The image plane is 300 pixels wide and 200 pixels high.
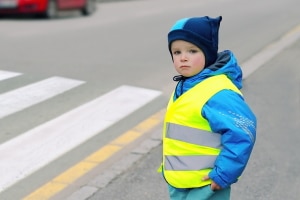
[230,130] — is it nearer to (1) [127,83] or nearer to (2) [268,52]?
(1) [127,83]

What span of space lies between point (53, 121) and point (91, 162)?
4.60 feet

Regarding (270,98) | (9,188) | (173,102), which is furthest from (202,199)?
(270,98)

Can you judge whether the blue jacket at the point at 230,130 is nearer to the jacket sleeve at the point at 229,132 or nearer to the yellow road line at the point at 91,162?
the jacket sleeve at the point at 229,132

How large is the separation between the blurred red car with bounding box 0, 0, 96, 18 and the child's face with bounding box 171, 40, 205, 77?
14198 millimetres

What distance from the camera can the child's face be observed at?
9.52 ft

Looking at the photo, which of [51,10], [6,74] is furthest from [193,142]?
[51,10]

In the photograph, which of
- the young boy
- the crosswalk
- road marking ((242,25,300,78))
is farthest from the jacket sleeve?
road marking ((242,25,300,78))

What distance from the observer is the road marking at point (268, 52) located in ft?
34.4

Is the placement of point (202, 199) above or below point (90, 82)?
above

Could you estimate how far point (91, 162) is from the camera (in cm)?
567

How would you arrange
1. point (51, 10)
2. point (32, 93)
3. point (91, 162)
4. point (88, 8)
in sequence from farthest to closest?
point (88, 8) < point (51, 10) < point (32, 93) < point (91, 162)

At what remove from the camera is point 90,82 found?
354 inches

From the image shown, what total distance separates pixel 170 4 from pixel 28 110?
1735 centimetres

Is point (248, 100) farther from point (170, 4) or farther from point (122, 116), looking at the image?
point (170, 4)
